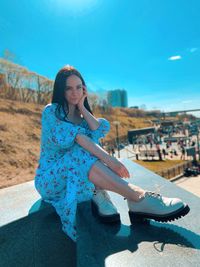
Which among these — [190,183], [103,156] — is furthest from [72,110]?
[190,183]

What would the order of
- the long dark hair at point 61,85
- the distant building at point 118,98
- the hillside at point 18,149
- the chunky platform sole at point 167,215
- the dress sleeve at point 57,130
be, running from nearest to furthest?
the chunky platform sole at point 167,215 → the dress sleeve at point 57,130 → the long dark hair at point 61,85 → the hillside at point 18,149 → the distant building at point 118,98

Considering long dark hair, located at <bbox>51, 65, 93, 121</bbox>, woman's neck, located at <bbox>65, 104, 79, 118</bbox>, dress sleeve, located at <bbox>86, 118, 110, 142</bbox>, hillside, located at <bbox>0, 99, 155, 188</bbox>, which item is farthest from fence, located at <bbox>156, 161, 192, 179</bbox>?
long dark hair, located at <bbox>51, 65, 93, 121</bbox>

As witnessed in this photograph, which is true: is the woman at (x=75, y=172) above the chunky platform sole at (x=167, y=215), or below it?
above

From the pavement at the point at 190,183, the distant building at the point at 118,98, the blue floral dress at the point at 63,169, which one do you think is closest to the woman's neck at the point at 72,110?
the blue floral dress at the point at 63,169

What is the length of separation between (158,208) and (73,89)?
119 cm

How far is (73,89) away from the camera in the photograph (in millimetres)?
2188

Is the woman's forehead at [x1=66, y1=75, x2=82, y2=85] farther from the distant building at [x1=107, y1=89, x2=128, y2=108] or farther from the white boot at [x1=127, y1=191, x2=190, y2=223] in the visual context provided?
the distant building at [x1=107, y1=89, x2=128, y2=108]

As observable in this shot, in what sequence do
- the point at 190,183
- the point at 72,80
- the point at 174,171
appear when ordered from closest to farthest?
the point at 72,80
the point at 190,183
the point at 174,171

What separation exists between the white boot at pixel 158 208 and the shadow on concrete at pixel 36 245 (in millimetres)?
527

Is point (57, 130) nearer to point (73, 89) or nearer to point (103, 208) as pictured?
point (73, 89)

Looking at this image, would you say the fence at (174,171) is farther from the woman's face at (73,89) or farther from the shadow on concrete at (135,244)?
the shadow on concrete at (135,244)

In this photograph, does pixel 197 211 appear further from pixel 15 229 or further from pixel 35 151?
pixel 35 151

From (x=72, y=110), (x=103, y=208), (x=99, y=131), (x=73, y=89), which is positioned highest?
(x=73, y=89)

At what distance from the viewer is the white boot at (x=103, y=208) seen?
1799 millimetres
